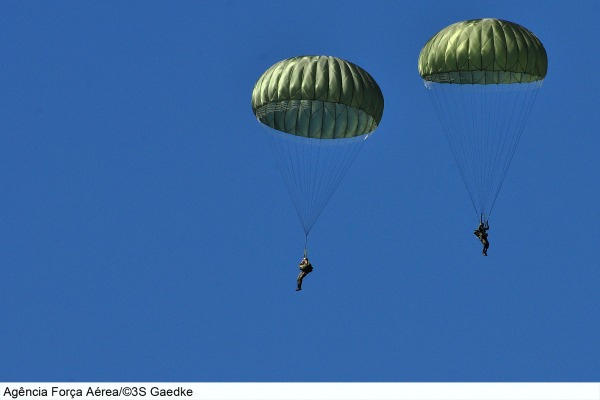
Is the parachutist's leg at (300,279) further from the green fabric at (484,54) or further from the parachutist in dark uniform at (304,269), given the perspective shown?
the green fabric at (484,54)

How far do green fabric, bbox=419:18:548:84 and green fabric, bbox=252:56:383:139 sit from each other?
8.40 ft

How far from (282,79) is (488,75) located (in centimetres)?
764

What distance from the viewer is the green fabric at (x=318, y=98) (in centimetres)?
11162

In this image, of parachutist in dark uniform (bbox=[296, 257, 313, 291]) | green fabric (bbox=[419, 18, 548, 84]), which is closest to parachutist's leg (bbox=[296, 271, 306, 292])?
parachutist in dark uniform (bbox=[296, 257, 313, 291])

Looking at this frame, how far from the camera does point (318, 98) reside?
112m

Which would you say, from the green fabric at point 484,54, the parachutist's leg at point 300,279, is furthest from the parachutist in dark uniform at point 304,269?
the green fabric at point 484,54

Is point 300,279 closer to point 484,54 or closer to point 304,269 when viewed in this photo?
point 304,269

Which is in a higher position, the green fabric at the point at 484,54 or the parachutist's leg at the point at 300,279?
the green fabric at the point at 484,54

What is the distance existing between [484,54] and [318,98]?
6152 millimetres

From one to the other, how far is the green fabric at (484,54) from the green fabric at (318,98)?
8.40ft

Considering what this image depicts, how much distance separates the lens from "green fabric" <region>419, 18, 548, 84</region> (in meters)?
112

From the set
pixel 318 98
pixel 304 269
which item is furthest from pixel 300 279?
pixel 318 98

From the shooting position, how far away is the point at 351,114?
372ft
